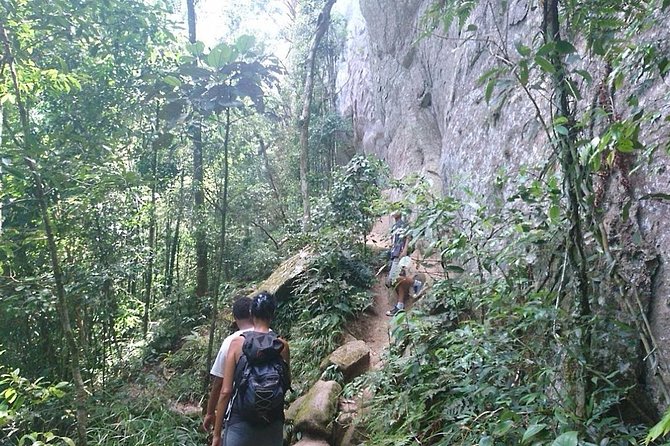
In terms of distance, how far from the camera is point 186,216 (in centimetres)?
841

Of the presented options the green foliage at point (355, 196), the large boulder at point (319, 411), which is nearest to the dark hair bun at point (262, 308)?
the large boulder at point (319, 411)

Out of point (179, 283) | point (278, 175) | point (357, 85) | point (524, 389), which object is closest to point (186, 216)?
point (179, 283)

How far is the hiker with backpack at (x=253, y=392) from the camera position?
2.47 meters

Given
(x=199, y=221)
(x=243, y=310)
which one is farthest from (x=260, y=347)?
(x=199, y=221)

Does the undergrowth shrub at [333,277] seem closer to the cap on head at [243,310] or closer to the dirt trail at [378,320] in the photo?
the dirt trail at [378,320]

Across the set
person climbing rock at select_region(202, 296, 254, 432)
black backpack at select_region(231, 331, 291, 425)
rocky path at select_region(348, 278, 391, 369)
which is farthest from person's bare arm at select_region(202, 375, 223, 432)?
rocky path at select_region(348, 278, 391, 369)

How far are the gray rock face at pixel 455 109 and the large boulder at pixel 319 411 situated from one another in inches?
96.9

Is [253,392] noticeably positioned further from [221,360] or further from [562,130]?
[562,130]

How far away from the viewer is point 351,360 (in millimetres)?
4973

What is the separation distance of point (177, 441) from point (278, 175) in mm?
10111

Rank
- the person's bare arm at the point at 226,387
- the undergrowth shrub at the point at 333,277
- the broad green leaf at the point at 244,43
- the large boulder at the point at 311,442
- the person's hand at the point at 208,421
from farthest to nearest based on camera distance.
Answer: the undergrowth shrub at the point at 333,277
the broad green leaf at the point at 244,43
the large boulder at the point at 311,442
the person's hand at the point at 208,421
the person's bare arm at the point at 226,387

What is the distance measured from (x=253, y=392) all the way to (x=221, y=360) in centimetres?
37

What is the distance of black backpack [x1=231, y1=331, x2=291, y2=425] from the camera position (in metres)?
2.46

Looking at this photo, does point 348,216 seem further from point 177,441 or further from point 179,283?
point 177,441
